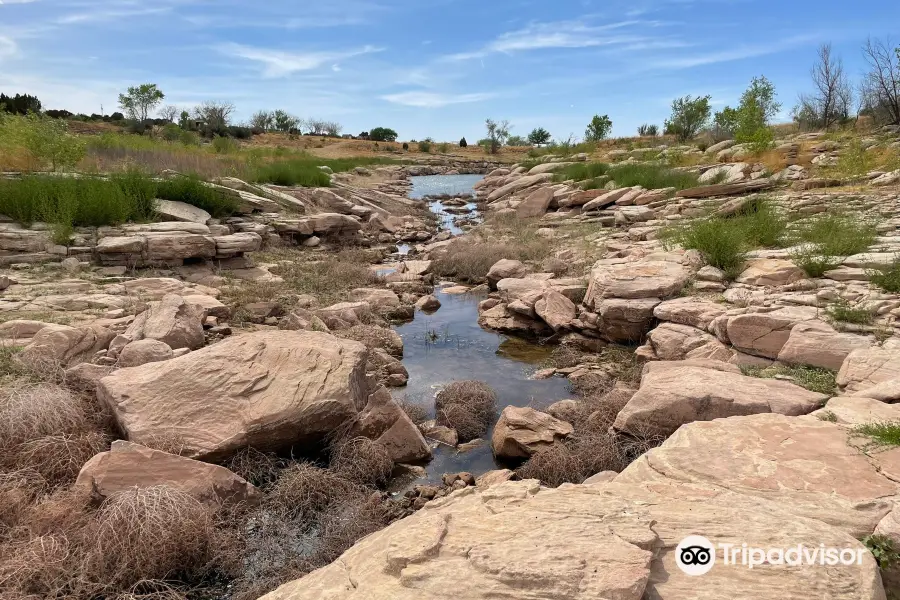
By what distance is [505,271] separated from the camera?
11.6m

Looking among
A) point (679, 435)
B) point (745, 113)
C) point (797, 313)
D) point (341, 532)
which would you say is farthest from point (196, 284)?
point (745, 113)

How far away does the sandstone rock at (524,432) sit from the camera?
521 centimetres

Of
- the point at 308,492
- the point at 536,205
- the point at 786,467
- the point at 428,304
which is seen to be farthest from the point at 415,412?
the point at 536,205

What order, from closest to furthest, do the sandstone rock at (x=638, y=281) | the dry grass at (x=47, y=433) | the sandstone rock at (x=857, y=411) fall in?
the sandstone rock at (x=857, y=411) < the dry grass at (x=47, y=433) < the sandstone rock at (x=638, y=281)

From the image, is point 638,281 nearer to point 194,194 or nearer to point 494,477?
point 494,477

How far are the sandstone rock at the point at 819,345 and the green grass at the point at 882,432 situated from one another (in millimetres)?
1874

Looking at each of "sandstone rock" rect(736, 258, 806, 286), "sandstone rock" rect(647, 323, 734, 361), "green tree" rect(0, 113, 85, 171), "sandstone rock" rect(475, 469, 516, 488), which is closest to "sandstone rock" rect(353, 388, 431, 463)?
"sandstone rock" rect(475, 469, 516, 488)

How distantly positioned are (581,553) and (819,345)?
4.46 m

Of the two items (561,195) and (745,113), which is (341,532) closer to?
(561,195)

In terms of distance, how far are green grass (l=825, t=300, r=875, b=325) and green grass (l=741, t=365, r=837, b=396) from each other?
80cm

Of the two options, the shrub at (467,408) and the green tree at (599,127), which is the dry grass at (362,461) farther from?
the green tree at (599,127)

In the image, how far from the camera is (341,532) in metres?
4.00

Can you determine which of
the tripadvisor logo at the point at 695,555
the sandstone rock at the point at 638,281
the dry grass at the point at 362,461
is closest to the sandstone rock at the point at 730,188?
the sandstone rock at the point at 638,281

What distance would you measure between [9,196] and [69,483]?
26.4 feet
